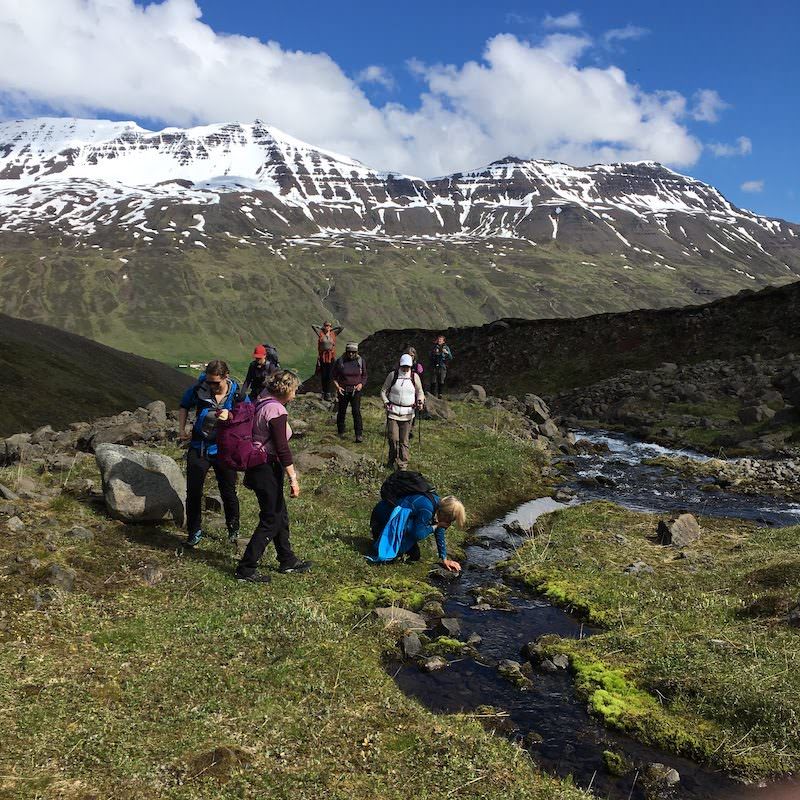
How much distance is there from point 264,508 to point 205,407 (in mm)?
2563

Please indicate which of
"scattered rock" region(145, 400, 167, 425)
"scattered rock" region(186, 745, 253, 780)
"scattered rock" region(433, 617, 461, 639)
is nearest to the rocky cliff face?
"scattered rock" region(145, 400, 167, 425)

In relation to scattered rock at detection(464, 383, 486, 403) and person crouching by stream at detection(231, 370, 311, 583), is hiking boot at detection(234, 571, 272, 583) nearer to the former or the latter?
person crouching by stream at detection(231, 370, 311, 583)

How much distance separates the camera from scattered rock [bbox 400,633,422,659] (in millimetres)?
9969

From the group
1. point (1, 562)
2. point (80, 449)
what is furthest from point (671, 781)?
point (80, 449)

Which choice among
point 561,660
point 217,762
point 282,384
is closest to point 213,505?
point 282,384

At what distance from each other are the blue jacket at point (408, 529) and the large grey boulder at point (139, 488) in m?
4.52

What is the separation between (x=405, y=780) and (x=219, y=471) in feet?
24.1

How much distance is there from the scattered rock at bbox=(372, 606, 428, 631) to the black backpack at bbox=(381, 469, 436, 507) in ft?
9.72

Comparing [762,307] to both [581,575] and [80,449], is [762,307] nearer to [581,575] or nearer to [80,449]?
[581,575]

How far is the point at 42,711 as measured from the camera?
6.90 metres

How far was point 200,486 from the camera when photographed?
41.4 ft

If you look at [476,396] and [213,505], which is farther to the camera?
[476,396]

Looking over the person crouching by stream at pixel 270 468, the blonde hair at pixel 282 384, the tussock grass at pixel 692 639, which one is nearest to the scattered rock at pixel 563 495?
the tussock grass at pixel 692 639

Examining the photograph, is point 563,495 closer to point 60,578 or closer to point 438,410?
point 438,410
